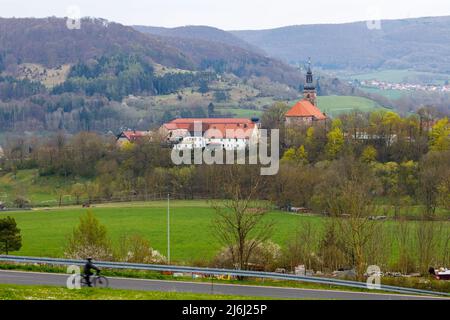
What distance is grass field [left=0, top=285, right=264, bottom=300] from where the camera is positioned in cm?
1445

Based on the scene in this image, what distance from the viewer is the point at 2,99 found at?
172 metres

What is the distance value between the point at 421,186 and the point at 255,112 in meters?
88.3

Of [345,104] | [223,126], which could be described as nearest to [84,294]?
[223,126]

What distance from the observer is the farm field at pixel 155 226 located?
39812 millimetres

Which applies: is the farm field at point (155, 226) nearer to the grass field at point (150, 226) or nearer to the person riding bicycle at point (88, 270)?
the grass field at point (150, 226)

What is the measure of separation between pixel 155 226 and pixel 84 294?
33147mm

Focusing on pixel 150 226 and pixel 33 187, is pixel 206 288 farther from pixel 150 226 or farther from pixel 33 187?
pixel 33 187

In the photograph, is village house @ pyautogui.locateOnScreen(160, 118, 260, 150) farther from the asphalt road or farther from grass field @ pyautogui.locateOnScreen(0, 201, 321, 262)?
the asphalt road

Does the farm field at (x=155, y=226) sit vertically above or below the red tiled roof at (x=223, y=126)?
below

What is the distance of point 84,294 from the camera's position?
14961 millimetres

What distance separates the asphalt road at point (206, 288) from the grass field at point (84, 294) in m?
0.96

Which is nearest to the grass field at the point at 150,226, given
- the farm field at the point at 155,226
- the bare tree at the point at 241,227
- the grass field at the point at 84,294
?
the farm field at the point at 155,226
